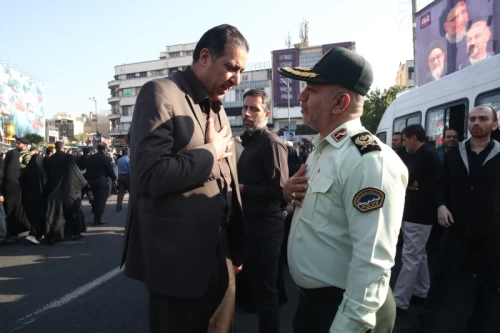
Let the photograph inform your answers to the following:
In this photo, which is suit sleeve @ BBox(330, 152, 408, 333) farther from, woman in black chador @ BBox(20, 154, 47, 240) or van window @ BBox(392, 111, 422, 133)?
woman in black chador @ BBox(20, 154, 47, 240)

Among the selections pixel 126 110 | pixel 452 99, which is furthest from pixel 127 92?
pixel 452 99

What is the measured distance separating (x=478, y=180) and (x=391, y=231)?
2321 mm

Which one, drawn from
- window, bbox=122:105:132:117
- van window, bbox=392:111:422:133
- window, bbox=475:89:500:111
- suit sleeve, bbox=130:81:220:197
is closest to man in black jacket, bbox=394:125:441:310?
window, bbox=475:89:500:111

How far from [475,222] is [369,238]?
7.66 feet

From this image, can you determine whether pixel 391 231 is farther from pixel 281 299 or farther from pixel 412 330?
pixel 281 299

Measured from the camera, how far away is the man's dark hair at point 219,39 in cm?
177

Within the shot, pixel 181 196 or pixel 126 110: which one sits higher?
pixel 126 110

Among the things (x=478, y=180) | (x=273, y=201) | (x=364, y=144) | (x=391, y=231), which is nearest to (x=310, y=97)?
(x=364, y=144)

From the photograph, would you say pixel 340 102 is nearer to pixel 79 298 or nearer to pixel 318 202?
pixel 318 202

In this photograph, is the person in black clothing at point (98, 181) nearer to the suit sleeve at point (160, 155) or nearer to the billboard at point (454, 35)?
the suit sleeve at point (160, 155)

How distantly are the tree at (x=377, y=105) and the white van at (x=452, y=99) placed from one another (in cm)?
3290

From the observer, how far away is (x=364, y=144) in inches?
53.4

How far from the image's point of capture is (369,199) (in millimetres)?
1262

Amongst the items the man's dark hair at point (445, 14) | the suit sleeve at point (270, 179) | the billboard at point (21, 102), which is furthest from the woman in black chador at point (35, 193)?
the billboard at point (21, 102)
